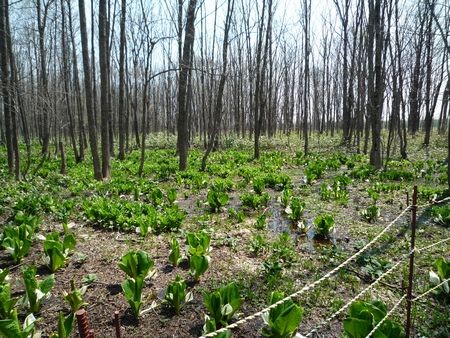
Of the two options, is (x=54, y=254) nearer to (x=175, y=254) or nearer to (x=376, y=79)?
(x=175, y=254)

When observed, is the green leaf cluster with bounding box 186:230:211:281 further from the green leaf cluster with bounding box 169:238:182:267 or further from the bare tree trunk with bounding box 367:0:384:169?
the bare tree trunk with bounding box 367:0:384:169

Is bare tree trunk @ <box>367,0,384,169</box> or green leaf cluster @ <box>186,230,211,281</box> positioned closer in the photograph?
green leaf cluster @ <box>186,230,211,281</box>

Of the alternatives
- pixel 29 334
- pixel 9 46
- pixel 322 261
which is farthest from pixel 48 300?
pixel 9 46

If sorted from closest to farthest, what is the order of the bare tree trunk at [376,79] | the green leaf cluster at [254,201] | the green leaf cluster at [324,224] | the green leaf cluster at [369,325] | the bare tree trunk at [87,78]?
the green leaf cluster at [369,325] < the green leaf cluster at [324,224] < the green leaf cluster at [254,201] < the bare tree trunk at [87,78] < the bare tree trunk at [376,79]

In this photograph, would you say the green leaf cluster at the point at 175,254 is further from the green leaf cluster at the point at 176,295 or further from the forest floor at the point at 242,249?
the green leaf cluster at the point at 176,295

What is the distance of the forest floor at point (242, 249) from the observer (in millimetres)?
3373

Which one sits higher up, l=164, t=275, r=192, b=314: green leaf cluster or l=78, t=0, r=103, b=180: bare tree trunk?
l=78, t=0, r=103, b=180: bare tree trunk

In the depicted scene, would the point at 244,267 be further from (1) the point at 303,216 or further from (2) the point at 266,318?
(1) the point at 303,216

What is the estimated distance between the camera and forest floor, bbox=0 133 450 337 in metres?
3.37

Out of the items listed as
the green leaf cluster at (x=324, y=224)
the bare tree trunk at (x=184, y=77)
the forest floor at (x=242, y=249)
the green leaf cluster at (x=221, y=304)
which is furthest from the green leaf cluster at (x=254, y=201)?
the bare tree trunk at (x=184, y=77)

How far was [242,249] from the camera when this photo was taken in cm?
512

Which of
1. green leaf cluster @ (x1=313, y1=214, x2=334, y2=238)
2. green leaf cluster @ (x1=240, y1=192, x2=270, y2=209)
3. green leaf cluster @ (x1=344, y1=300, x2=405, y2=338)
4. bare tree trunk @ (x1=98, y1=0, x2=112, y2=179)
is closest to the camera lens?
green leaf cluster @ (x1=344, y1=300, x2=405, y2=338)

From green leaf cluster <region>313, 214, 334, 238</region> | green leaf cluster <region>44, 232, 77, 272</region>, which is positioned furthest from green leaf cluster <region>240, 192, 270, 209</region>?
green leaf cluster <region>44, 232, 77, 272</region>

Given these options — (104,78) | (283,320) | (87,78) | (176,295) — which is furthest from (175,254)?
(104,78)
